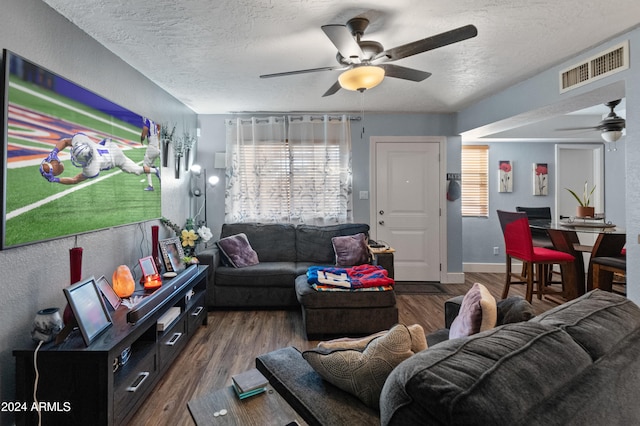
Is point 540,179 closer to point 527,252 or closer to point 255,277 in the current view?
point 527,252

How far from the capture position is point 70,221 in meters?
2.01

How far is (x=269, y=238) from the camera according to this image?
13.4ft

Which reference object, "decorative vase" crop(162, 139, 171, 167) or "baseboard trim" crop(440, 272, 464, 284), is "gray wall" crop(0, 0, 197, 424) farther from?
"baseboard trim" crop(440, 272, 464, 284)

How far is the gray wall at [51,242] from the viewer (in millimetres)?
1629

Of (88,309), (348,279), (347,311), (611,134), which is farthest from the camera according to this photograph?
(611,134)

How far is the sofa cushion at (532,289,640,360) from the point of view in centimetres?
93

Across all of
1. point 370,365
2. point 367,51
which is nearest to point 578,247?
point 367,51

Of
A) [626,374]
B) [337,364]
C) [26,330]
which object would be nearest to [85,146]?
[26,330]

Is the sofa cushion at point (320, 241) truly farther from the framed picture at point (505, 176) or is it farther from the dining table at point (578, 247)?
the framed picture at point (505, 176)

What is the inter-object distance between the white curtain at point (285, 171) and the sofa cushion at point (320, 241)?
17.3 inches

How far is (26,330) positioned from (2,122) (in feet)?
3.57

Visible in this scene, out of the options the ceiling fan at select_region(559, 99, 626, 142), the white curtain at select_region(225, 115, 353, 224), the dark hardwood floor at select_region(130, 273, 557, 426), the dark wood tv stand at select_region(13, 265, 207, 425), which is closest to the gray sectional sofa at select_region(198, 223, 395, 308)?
the dark hardwood floor at select_region(130, 273, 557, 426)

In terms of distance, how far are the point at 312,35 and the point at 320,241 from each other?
7.78ft

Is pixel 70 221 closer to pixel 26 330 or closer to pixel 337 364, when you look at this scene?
pixel 26 330
